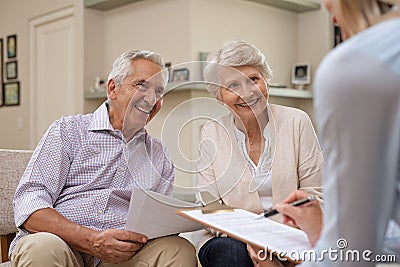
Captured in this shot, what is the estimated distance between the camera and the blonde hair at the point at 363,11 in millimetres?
749

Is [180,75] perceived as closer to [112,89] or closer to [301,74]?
[301,74]

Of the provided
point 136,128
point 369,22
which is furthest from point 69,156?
point 369,22

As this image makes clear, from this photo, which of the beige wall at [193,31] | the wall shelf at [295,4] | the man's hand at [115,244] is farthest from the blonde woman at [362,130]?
the wall shelf at [295,4]

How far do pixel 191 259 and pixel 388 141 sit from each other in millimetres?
1074

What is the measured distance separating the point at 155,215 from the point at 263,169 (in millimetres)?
368

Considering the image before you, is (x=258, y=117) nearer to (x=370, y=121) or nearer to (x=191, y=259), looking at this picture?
(x=191, y=259)

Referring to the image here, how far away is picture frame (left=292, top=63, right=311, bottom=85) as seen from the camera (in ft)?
15.0

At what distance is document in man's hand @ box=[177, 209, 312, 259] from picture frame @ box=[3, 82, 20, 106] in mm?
4371

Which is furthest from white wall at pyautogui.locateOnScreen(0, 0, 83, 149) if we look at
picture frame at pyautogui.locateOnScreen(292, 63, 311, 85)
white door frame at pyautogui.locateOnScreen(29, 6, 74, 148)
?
picture frame at pyautogui.locateOnScreen(292, 63, 311, 85)

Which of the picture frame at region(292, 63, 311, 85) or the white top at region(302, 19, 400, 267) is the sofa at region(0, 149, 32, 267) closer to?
the white top at region(302, 19, 400, 267)

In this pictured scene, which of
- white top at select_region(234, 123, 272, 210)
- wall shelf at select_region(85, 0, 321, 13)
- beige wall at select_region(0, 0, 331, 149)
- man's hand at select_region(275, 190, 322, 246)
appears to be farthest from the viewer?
wall shelf at select_region(85, 0, 321, 13)

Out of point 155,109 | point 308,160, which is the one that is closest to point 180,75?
point 155,109

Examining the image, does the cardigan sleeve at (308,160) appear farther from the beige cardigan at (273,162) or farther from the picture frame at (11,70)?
the picture frame at (11,70)

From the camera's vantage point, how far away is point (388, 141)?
26.6 inches
